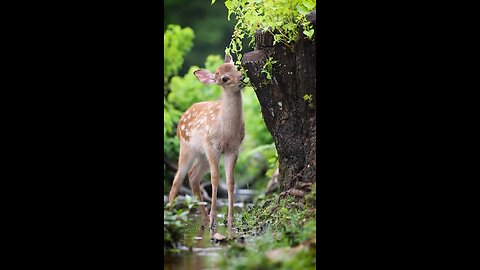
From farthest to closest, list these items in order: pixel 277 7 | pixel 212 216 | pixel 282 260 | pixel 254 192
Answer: pixel 254 192, pixel 212 216, pixel 277 7, pixel 282 260

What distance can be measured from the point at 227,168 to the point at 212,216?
0.98 feet

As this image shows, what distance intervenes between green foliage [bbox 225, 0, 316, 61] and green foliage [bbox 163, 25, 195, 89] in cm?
258

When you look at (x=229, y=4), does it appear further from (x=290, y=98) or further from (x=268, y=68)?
(x=290, y=98)

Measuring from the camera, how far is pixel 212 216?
446 cm

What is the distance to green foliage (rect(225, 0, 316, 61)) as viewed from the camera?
392 cm

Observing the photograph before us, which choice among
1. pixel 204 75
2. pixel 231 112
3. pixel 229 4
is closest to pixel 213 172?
pixel 231 112

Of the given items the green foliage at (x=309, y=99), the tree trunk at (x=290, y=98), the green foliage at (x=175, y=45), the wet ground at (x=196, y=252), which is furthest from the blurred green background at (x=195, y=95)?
the green foliage at (x=309, y=99)

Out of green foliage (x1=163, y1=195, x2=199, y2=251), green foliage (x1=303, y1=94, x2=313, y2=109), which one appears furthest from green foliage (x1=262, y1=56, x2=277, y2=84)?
green foliage (x1=163, y1=195, x2=199, y2=251)

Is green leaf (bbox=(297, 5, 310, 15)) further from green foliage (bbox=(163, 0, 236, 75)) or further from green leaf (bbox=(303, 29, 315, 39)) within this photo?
green foliage (bbox=(163, 0, 236, 75))

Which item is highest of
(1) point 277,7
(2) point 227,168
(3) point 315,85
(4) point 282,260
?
(1) point 277,7

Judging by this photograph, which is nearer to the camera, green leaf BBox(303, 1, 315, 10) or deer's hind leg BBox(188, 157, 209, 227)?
green leaf BBox(303, 1, 315, 10)

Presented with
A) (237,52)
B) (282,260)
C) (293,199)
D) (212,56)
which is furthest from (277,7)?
(212,56)

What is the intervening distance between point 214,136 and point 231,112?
0.19 metres
